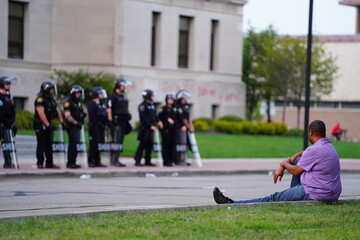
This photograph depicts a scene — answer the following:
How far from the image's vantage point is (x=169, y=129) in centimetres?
2328

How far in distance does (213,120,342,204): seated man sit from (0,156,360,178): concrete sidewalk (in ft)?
26.3

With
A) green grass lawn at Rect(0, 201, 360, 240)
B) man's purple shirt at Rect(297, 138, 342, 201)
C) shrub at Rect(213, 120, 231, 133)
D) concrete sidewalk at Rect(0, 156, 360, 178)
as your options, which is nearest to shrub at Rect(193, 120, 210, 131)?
shrub at Rect(213, 120, 231, 133)

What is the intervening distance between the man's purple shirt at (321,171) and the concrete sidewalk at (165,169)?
826 centimetres

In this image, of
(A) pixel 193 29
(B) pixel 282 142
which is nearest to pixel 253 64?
(A) pixel 193 29

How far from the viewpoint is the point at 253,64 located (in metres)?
55.4

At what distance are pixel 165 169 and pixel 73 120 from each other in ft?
8.75

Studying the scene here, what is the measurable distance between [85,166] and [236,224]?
40.0 feet

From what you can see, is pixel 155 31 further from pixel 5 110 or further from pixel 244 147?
pixel 5 110

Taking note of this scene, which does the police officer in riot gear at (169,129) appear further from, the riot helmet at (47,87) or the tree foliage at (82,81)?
the tree foliage at (82,81)

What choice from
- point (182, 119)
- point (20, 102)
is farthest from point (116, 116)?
point (20, 102)

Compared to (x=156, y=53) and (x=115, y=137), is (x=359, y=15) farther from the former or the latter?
(x=115, y=137)

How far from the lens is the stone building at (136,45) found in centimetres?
3616

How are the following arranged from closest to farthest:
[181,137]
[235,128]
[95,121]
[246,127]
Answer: [95,121] → [181,137] → [235,128] → [246,127]

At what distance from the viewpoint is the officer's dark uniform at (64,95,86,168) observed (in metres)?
20.4
